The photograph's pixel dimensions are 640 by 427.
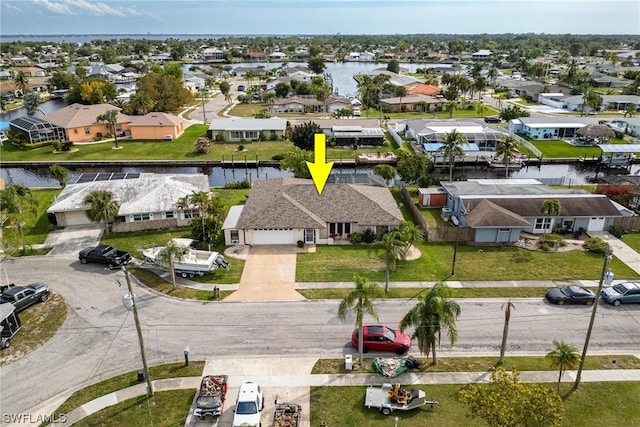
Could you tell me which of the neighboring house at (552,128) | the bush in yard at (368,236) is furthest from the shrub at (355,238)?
the neighboring house at (552,128)

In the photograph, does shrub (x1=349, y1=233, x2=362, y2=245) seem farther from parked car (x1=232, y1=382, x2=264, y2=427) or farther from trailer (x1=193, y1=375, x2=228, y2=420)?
parked car (x1=232, y1=382, x2=264, y2=427)

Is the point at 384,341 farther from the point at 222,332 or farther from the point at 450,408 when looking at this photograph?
the point at 222,332

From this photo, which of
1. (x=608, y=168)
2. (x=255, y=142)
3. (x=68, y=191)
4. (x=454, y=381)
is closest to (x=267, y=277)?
(x=454, y=381)

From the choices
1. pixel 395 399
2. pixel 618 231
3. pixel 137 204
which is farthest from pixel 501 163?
pixel 395 399

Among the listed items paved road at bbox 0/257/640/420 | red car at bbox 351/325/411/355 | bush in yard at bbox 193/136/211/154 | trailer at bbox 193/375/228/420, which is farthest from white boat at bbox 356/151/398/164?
trailer at bbox 193/375/228/420

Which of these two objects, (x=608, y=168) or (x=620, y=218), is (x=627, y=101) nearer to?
(x=608, y=168)

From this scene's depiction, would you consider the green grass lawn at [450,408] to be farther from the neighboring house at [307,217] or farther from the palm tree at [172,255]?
the neighboring house at [307,217]
